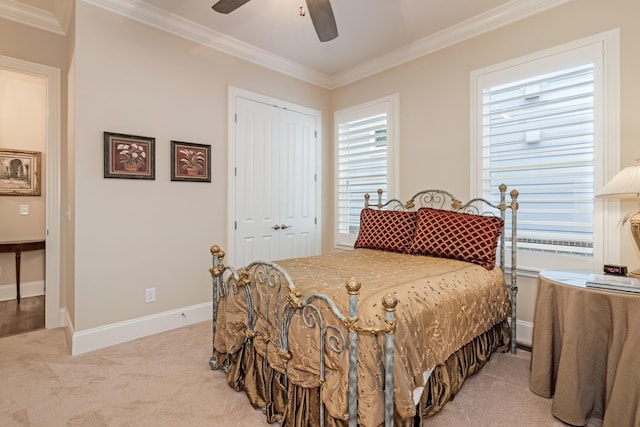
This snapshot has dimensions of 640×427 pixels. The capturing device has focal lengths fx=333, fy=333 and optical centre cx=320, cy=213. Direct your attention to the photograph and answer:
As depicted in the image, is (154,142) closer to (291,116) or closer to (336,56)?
(291,116)

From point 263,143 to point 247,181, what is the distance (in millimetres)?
494

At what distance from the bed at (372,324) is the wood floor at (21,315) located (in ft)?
7.24

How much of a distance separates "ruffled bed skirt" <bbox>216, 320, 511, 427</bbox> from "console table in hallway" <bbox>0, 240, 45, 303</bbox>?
3276 millimetres

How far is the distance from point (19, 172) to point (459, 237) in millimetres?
5234

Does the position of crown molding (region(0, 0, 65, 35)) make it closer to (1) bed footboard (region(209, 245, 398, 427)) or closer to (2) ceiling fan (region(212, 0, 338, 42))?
(2) ceiling fan (region(212, 0, 338, 42))

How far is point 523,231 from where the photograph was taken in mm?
2824

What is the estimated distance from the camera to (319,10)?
204 cm

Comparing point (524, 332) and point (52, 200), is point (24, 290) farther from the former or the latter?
point (524, 332)

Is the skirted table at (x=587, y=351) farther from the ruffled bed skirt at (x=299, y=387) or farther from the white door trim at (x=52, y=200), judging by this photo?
the white door trim at (x=52, y=200)

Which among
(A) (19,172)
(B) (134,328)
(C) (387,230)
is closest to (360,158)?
(C) (387,230)

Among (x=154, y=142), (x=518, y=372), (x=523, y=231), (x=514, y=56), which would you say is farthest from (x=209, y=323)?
(x=514, y=56)

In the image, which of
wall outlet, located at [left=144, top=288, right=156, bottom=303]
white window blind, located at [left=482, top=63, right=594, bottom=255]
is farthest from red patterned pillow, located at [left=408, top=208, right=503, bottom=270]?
wall outlet, located at [left=144, top=288, right=156, bottom=303]

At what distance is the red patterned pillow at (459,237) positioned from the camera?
255 cm

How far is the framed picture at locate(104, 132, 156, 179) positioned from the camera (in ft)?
9.12
